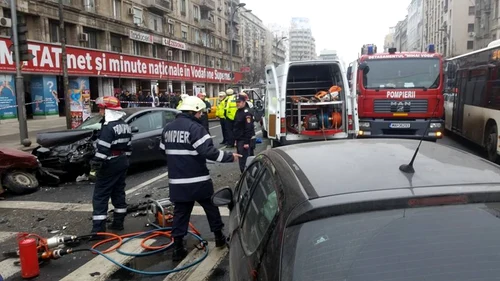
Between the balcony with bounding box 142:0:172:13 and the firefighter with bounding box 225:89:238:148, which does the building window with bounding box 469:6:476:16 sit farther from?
the firefighter with bounding box 225:89:238:148

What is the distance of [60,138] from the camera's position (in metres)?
8.23

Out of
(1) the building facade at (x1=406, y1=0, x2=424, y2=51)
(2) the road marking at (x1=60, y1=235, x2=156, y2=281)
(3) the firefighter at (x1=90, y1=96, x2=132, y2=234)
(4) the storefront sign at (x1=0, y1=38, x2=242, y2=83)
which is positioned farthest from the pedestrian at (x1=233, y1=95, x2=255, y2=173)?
(1) the building facade at (x1=406, y1=0, x2=424, y2=51)

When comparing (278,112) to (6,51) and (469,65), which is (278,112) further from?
(6,51)

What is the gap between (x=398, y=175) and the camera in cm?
202

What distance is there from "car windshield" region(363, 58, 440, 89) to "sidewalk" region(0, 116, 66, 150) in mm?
11105

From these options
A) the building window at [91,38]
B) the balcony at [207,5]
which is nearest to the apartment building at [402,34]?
the balcony at [207,5]

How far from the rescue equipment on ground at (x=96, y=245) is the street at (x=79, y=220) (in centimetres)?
8

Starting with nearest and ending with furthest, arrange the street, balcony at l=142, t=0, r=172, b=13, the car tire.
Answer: the street < the car tire < balcony at l=142, t=0, r=172, b=13

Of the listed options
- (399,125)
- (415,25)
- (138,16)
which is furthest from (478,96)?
(415,25)

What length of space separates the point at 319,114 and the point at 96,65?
2295 centimetres

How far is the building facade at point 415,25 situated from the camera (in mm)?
101562

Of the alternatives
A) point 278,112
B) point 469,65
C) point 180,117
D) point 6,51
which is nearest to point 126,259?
point 180,117

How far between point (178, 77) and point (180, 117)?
37.8 metres

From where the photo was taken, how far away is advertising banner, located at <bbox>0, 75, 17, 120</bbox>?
827 inches
